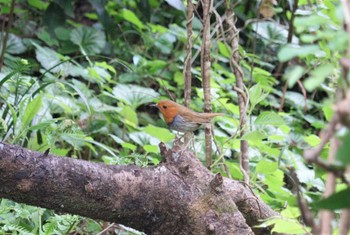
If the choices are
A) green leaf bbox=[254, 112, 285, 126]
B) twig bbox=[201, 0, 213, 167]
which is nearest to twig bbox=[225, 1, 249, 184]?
twig bbox=[201, 0, 213, 167]

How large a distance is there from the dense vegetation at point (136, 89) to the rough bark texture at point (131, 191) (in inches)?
12.5

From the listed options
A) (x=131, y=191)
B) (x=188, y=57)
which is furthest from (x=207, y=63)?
(x=131, y=191)

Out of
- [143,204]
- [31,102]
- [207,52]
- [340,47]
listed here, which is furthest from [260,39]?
[340,47]

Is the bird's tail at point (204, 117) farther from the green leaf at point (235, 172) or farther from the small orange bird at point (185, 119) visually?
the green leaf at point (235, 172)

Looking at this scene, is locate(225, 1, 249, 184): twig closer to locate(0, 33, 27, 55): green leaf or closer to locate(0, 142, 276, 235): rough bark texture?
locate(0, 142, 276, 235): rough bark texture

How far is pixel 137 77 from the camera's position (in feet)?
15.1

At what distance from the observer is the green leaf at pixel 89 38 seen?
4.82 metres

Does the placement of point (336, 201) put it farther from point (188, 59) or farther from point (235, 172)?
point (235, 172)

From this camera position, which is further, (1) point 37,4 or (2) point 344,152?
(1) point 37,4

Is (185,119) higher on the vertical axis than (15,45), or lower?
higher

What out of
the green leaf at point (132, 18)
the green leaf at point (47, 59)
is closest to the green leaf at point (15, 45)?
the green leaf at point (47, 59)

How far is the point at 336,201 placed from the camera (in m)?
0.67

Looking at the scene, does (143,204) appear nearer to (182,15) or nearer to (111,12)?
(111,12)

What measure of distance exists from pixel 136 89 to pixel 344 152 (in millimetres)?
3720
